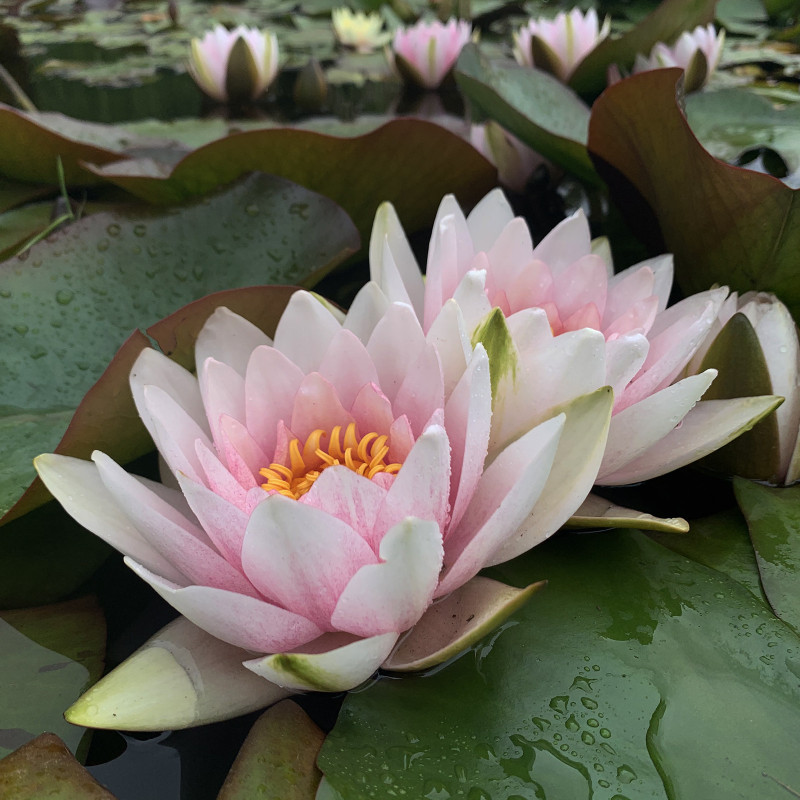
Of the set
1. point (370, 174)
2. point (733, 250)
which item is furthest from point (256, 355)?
point (733, 250)

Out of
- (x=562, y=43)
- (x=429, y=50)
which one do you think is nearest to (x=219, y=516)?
(x=562, y=43)

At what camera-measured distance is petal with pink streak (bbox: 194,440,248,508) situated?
2.41 feet

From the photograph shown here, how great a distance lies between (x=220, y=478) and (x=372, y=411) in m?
0.21

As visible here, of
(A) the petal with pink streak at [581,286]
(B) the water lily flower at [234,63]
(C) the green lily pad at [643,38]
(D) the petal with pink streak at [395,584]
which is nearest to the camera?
(D) the petal with pink streak at [395,584]

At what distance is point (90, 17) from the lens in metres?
5.03

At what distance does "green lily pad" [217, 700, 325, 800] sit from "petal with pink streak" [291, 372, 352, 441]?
32 centimetres

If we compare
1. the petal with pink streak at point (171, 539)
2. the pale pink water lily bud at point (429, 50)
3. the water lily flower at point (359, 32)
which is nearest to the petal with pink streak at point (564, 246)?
the petal with pink streak at point (171, 539)

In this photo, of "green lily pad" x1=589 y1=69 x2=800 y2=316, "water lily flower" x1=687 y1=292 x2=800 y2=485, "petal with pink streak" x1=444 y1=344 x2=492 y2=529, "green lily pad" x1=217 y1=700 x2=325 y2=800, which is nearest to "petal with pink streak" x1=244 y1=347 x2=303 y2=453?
"petal with pink streak" x1=444 y1=344 x2=492 y2=529

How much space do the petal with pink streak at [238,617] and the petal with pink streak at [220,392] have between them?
201 mm

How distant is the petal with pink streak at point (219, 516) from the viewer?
663mm

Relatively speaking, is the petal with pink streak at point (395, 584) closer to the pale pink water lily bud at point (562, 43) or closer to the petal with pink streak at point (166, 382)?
the petal with pink streak at point (166, 382)

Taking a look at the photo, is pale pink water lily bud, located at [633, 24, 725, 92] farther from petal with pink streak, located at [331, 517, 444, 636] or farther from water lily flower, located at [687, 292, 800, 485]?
petal with pink streak, located at [331, 517, 444, 636]

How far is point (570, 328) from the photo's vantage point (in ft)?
3.19

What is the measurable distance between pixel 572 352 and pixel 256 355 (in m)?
0.37
